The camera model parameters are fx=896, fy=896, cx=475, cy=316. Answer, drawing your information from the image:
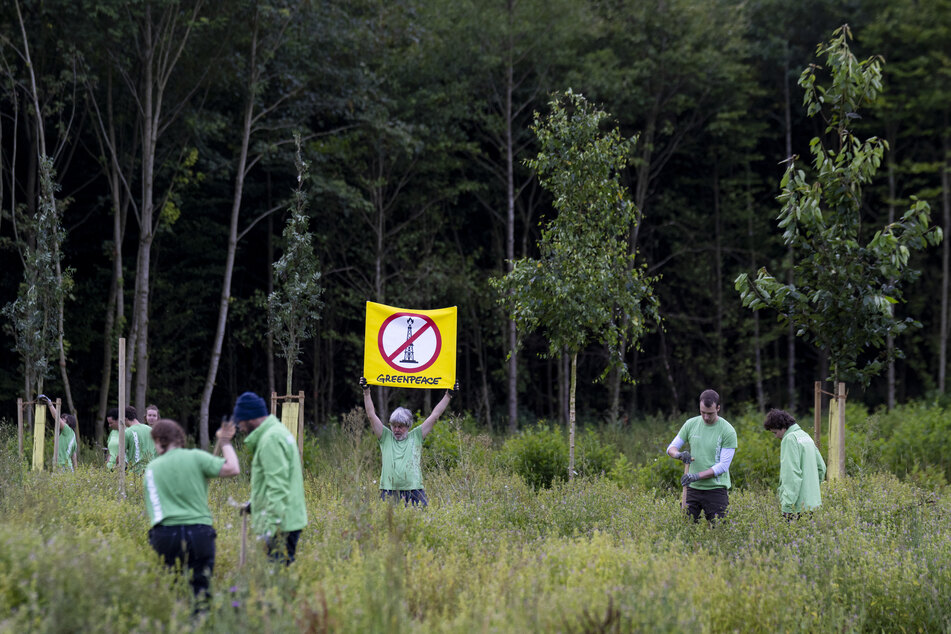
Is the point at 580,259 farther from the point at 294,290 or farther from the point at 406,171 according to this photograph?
the point at 406,171

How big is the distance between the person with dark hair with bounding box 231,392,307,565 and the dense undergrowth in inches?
10.2

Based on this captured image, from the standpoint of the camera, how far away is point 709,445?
907 cm

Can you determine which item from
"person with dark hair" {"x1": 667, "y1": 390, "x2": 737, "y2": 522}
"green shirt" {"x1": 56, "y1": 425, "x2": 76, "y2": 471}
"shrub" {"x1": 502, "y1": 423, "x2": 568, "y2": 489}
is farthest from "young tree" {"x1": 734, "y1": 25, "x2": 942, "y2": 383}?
"green shirt" {"x1": 56, "y1": 425, "x2": 76, "y2": 471}

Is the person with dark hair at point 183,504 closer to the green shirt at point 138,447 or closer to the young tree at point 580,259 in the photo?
the green shirt at point 138,447

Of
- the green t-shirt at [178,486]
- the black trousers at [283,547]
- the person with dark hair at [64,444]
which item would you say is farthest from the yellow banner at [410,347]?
the person with dark hair at [64,444]

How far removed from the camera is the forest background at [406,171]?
21.6 m

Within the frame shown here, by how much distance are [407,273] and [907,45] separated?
1743 cm

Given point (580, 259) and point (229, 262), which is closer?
point (580, 259)

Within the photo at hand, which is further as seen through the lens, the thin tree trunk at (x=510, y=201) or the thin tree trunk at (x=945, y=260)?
the thin tree trunk at (x=945, y=260)

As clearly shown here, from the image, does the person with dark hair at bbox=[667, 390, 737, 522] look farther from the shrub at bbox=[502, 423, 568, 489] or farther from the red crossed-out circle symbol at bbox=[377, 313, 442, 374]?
the shrub at bbox=[502, 423, 568, 489]

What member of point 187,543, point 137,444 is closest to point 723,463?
point 187,543

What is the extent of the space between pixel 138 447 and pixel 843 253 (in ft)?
30.4

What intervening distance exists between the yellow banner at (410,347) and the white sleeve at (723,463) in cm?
326

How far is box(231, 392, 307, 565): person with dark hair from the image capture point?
626cm
